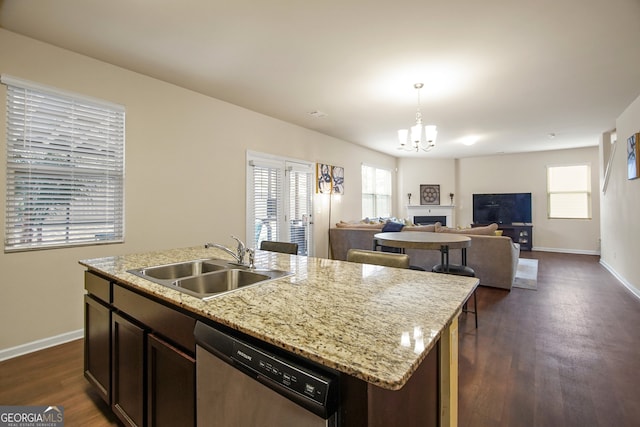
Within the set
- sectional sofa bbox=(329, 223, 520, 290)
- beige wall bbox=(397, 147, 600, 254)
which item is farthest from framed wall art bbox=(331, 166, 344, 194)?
beige wall bbox=(397, 147, 600, 254)

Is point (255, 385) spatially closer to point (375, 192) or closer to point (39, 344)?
point (39, 344)

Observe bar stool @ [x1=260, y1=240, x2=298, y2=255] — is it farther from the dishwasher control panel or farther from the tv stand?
the tv stand

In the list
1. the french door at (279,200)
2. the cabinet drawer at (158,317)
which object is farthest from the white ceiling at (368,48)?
the cabinet drawer at (158,317)

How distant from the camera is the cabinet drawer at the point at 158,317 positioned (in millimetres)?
1121

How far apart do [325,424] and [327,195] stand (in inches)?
201

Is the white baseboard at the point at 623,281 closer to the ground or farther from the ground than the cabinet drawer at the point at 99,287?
closer to the ground

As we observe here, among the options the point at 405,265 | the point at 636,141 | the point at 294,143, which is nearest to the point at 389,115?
the point at 294,143

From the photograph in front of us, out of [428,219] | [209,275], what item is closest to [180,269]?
[209,275]

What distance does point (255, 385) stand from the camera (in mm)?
860

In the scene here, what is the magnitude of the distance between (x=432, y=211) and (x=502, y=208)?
174cm

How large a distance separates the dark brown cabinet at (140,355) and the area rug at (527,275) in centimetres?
467

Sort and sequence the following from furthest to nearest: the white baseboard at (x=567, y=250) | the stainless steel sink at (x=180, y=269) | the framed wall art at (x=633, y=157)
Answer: the white baseboard at (x=567, y=250) → the framed wall art at (x=633, y=157) → the stainless steel sink at (x=180, y=269)

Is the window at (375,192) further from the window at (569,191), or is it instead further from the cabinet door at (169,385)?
the cabinet door at (169,385)

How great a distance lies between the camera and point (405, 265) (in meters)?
1.78
